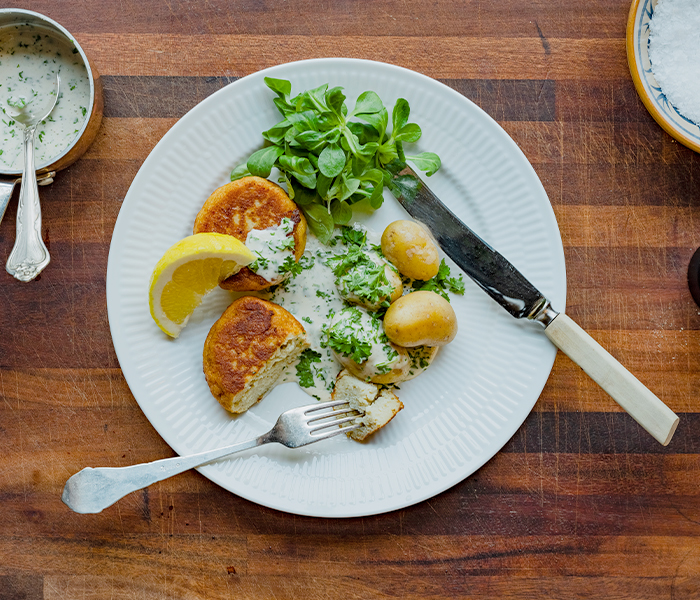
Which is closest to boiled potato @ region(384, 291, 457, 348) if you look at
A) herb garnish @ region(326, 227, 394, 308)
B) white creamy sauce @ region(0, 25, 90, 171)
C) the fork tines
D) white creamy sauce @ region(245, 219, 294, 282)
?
herb garnish @ region(326, 227, 394, 308)

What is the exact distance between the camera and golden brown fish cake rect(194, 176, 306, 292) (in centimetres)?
171

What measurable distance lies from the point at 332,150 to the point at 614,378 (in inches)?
48.2

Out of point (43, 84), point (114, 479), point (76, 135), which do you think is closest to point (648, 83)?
point (76, 135)

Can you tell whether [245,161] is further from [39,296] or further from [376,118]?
[39,296]

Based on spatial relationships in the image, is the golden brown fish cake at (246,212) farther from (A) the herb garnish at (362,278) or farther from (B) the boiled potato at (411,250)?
(B) the boiled potato at (411,250)

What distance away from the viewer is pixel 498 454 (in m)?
1.89

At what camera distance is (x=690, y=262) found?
1904mm

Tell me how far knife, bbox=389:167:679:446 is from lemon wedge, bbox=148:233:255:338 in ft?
2.07

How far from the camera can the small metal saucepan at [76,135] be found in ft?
5.56

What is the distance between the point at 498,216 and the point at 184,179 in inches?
45.1

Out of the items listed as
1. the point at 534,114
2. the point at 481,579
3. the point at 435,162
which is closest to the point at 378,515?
the point at 481,579

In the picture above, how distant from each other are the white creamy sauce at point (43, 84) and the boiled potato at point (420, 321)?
50.7 inches

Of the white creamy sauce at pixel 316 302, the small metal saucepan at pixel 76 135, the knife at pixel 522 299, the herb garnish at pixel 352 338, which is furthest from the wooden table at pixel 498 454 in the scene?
the herb garnish at pixel 352 338

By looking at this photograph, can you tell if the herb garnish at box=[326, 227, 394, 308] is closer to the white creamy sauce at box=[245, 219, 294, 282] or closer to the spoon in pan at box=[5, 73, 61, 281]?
the white creamy sauce at box=[245, 219, 294, 282]
